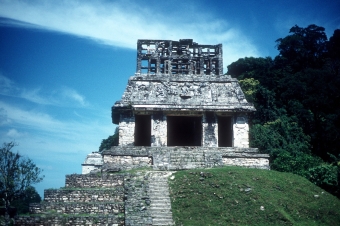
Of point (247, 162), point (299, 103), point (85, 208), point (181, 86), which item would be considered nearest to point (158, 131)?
point (181, 86)

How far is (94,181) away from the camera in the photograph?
11680 millimetres

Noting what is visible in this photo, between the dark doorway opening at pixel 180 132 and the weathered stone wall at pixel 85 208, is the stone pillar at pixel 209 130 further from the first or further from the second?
the weathered stone wall at pixel 85 208

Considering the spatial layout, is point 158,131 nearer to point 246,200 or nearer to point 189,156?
point 189,156

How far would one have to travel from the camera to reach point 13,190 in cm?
2423

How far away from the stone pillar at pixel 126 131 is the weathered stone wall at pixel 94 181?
4.49m

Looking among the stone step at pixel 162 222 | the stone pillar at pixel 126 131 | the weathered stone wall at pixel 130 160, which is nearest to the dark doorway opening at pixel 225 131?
the stone pillar at pixel 126 131

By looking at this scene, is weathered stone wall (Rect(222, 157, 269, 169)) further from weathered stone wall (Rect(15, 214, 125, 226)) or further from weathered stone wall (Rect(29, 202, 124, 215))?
weathered stone wall (Rect(15, 214, 125, 226))

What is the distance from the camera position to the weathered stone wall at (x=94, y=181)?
11633 millimetres

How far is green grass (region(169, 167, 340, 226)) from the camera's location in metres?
9.02

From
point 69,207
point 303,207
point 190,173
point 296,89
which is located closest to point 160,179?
point 190,173

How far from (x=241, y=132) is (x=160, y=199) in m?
8.10

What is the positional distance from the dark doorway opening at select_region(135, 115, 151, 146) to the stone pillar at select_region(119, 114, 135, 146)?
371 cm

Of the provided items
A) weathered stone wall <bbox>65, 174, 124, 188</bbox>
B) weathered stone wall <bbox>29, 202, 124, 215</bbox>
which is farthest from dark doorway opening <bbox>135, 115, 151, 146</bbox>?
weathered stone wall <bbox>29, 202, 124, 215</bbox>

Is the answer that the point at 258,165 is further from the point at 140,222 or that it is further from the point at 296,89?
the point at 296,89
